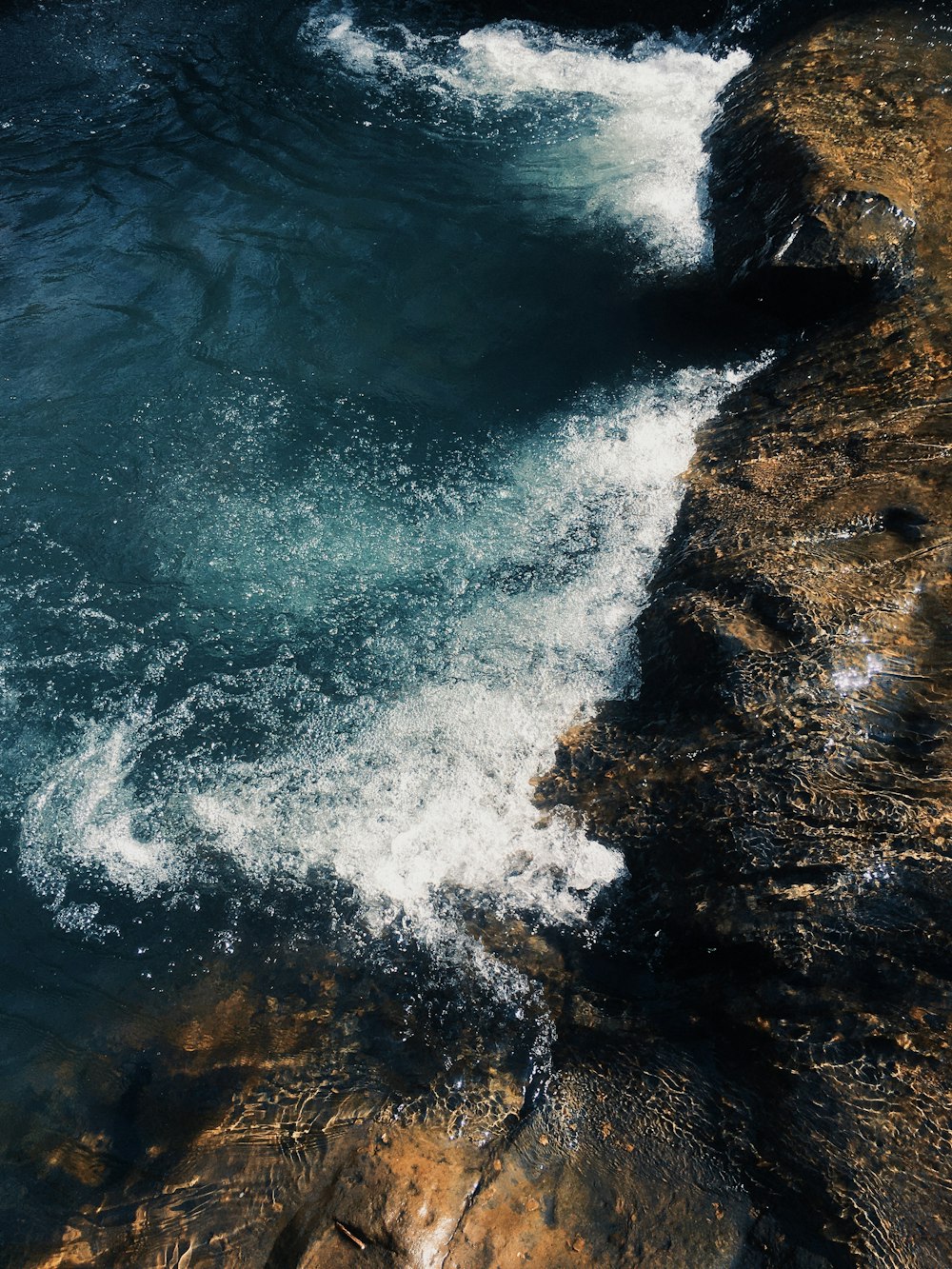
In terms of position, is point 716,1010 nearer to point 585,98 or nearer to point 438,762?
point 438,762

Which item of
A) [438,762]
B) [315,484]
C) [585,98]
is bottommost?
[438,762]

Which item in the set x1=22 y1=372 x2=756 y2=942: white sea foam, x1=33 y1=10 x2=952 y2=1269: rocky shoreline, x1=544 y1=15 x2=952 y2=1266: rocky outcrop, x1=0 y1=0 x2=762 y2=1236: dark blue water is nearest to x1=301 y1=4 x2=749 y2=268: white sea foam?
x1=0 y1=0 x2=762 y2=1236: dark blue water

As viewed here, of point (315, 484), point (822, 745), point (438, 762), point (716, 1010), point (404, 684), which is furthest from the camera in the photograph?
point (315, 484)

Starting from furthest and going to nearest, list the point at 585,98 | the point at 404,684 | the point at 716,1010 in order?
the point at 585,98 → the point at 404,684 → the point at 716,1010

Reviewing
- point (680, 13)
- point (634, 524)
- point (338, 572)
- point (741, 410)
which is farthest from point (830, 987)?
point (680, 13)

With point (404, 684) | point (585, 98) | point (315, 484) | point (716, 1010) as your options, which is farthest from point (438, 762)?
point (585, 98)

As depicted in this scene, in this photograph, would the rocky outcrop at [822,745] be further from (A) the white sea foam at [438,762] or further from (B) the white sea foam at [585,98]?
(B) the white sea foam at [585,98]

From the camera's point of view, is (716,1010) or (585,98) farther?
(585,98)
